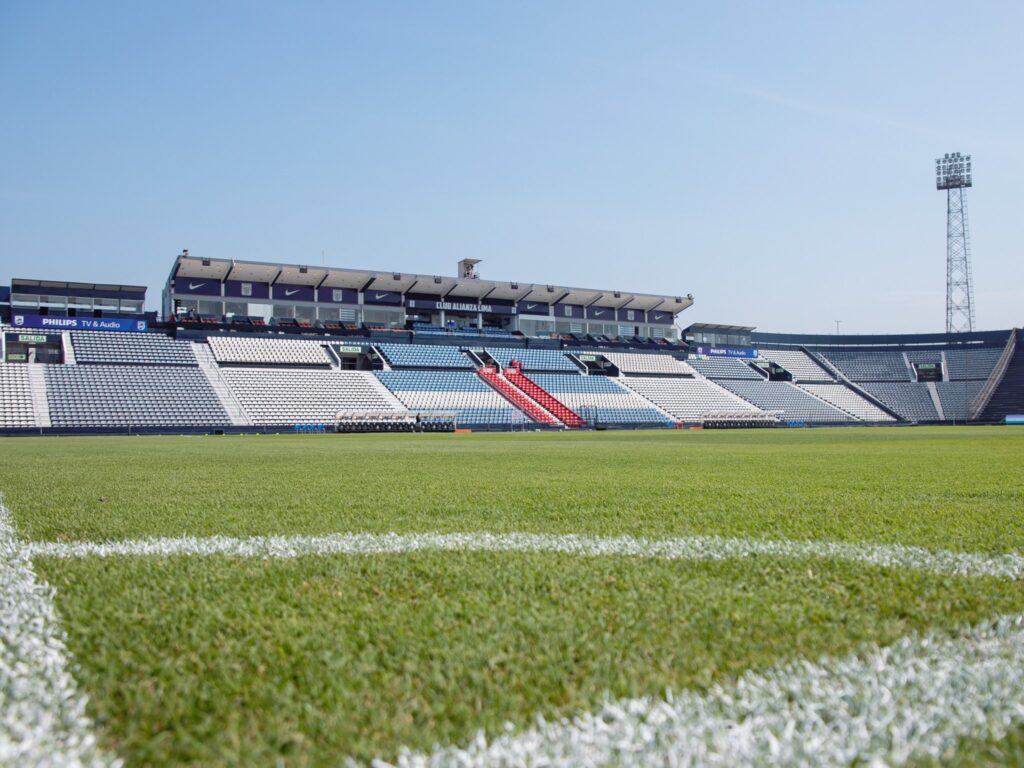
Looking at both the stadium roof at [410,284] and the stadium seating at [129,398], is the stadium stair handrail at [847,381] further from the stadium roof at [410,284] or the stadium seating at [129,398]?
the stadium seating at [129,398]

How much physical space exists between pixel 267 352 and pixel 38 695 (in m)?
39.5

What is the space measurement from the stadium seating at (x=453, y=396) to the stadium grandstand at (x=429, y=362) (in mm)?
120

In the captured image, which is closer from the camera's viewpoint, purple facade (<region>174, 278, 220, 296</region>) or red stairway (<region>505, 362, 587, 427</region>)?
red stairway (<region>505, 362, 587, 427</region>)

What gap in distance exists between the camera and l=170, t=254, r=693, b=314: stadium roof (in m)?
40.1

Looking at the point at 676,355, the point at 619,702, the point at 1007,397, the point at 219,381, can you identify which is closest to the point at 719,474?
the point at 619,702

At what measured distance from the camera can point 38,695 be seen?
1.35 metres

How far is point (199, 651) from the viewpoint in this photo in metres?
1.58

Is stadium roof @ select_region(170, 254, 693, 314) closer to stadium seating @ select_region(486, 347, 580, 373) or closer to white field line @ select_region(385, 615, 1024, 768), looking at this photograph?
stadium seating @ select_region(486, 347, 580, 373)

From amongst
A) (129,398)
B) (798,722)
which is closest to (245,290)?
(129,398)

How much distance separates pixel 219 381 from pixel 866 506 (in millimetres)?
34882

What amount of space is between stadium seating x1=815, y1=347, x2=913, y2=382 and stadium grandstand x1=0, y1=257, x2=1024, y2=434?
5.4 inches

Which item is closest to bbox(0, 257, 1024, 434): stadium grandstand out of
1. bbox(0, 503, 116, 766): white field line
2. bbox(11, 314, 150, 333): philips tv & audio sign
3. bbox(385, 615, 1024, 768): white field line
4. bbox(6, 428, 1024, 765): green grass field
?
bbox(11, 314, 150, 333): philips tv & audio sign

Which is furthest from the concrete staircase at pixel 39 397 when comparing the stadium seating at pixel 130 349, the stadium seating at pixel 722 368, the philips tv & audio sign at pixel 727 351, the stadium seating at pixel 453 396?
the philips tv & audio sign at pixel 727 351

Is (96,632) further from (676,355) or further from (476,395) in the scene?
(676,355)
